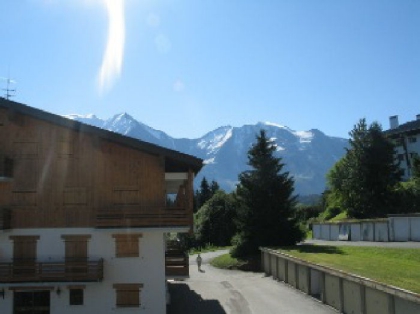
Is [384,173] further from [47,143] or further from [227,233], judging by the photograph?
[47,143]

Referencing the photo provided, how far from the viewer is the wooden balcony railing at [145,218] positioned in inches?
1166

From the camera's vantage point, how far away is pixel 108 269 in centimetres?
3000

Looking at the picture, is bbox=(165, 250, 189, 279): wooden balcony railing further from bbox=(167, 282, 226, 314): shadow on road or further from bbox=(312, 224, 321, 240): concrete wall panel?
bbox=(312, 224, 321, 240): concrete wall panel

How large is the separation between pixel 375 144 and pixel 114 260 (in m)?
45.5

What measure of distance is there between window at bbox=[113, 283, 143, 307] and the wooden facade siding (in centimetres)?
359

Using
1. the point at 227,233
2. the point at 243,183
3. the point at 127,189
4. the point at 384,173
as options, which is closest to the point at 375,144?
the point at 384,173

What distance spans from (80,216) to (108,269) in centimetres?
353

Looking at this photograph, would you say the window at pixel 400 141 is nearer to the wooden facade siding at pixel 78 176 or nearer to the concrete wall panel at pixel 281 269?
the concrete wall panel at pixel 281 269

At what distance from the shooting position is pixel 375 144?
2598 inches

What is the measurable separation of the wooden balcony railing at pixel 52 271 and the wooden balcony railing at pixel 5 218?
2.22 m

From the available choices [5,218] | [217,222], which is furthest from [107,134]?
[217,222]

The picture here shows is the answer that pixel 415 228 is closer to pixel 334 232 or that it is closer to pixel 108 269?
pixel 334 232

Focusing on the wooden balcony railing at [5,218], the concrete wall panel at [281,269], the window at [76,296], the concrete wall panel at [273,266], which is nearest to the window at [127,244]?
the window at [76,296]

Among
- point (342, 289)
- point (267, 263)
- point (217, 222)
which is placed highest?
point (217, 222)
